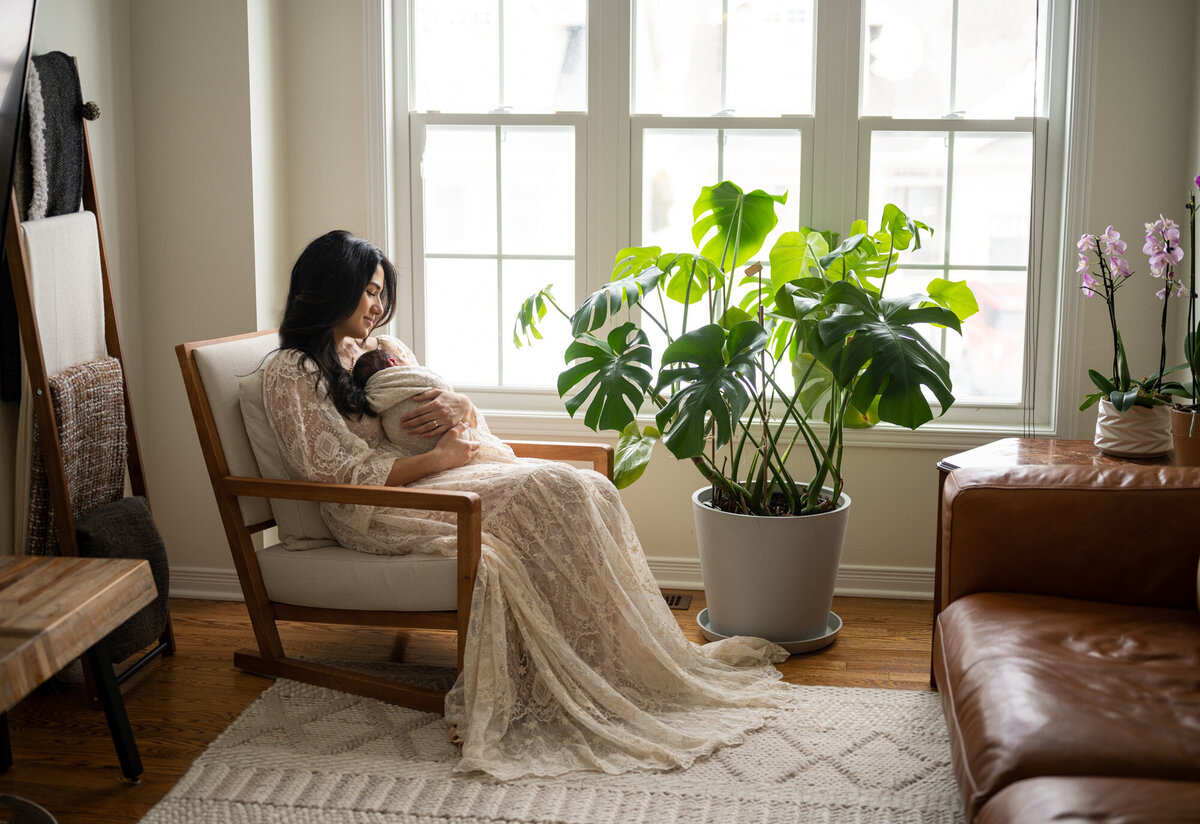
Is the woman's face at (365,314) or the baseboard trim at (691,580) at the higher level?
the woman's face at (365,314)

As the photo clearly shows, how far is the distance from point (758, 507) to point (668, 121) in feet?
4.28

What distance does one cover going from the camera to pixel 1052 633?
192 centimetres

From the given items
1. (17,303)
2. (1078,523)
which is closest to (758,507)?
(1078,523)

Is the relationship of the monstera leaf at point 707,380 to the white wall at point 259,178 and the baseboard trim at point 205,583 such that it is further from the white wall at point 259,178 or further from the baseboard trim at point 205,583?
the baseboard trim at point 205,583

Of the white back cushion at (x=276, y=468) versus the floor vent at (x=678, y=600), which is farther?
the floor vent at (x=678, y=600)

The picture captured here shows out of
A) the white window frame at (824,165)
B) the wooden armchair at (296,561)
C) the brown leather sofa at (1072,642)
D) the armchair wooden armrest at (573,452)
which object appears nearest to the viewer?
the brown leather sofa at (1072,642)

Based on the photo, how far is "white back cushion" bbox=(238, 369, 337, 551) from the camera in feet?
8.63

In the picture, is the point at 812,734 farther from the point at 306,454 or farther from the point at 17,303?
the point at 17,303

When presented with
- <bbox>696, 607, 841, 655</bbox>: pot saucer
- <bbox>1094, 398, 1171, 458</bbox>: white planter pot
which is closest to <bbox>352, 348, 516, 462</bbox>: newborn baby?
<bbox>696, 607, 841, 655</bbox>: pot saucer

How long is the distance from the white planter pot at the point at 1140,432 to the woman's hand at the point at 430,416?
1.65 metres

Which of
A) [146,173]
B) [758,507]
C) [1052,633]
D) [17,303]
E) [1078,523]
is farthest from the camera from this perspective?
[146,173]

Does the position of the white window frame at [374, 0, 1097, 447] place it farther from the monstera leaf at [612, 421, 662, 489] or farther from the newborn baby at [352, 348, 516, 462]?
the newborn baby at [352, 348, 516, 462]

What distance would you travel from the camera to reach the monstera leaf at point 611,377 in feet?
8.93

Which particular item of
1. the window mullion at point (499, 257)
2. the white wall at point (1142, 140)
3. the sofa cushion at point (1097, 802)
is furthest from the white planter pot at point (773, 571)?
the sofa cushion at point (1097, 802)
